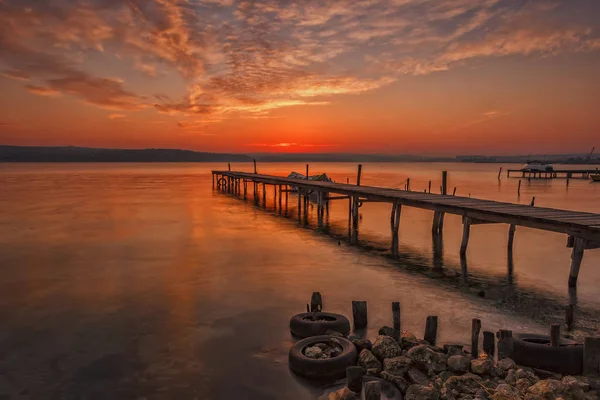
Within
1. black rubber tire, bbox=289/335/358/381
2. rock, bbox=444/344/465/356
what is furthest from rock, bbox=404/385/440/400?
rock, bbox=444/344/465/356

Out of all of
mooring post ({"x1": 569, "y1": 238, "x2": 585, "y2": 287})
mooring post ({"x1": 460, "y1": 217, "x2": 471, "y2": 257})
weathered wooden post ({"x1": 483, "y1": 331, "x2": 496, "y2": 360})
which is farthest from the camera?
mooring post ({"x1": 460, "y1": 217, "x2": 471, "y2": 257})

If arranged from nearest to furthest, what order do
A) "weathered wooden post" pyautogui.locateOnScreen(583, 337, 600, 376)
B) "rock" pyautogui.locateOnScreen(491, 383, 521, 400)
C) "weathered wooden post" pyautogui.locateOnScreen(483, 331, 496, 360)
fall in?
"rock" pyautogui.locateOnScreen(491, 383, 521, 400), "weathered wooden post" pyautogui.locateOnScreen(583, 337, 600, 376), "weathered wooden post" pyautogui.locateOnScreen(483, 331, 496, 360)

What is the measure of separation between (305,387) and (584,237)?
944 cm

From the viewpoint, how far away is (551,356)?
7.79 meters

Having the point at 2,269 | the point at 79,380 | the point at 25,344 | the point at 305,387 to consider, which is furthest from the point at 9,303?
the point at 305,387

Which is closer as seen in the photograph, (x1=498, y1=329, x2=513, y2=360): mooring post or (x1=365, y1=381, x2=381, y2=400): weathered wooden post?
(x1=365, y1=381, x2=381, y2=400): weathered wooden post

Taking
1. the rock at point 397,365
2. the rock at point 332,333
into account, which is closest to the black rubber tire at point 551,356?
Answer: the rock at point 397,365

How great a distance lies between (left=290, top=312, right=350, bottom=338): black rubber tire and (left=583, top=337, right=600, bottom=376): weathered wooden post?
181 inches

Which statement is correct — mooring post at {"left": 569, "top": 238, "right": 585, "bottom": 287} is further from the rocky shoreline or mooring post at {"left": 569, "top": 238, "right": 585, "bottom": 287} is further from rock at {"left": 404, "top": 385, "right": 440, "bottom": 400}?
rock at {"left": 404, "top": 385, "right": 440, "bottom": 400}

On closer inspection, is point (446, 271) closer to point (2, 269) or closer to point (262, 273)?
point (262, 273)

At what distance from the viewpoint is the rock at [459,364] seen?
764cm

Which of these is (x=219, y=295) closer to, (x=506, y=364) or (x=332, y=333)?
(x=332, y=333)

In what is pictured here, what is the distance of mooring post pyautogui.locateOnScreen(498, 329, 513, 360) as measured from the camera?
818 cm

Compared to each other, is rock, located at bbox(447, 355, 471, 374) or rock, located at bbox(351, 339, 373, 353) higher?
rock, located at bbox(447, 355, 471, 374)
